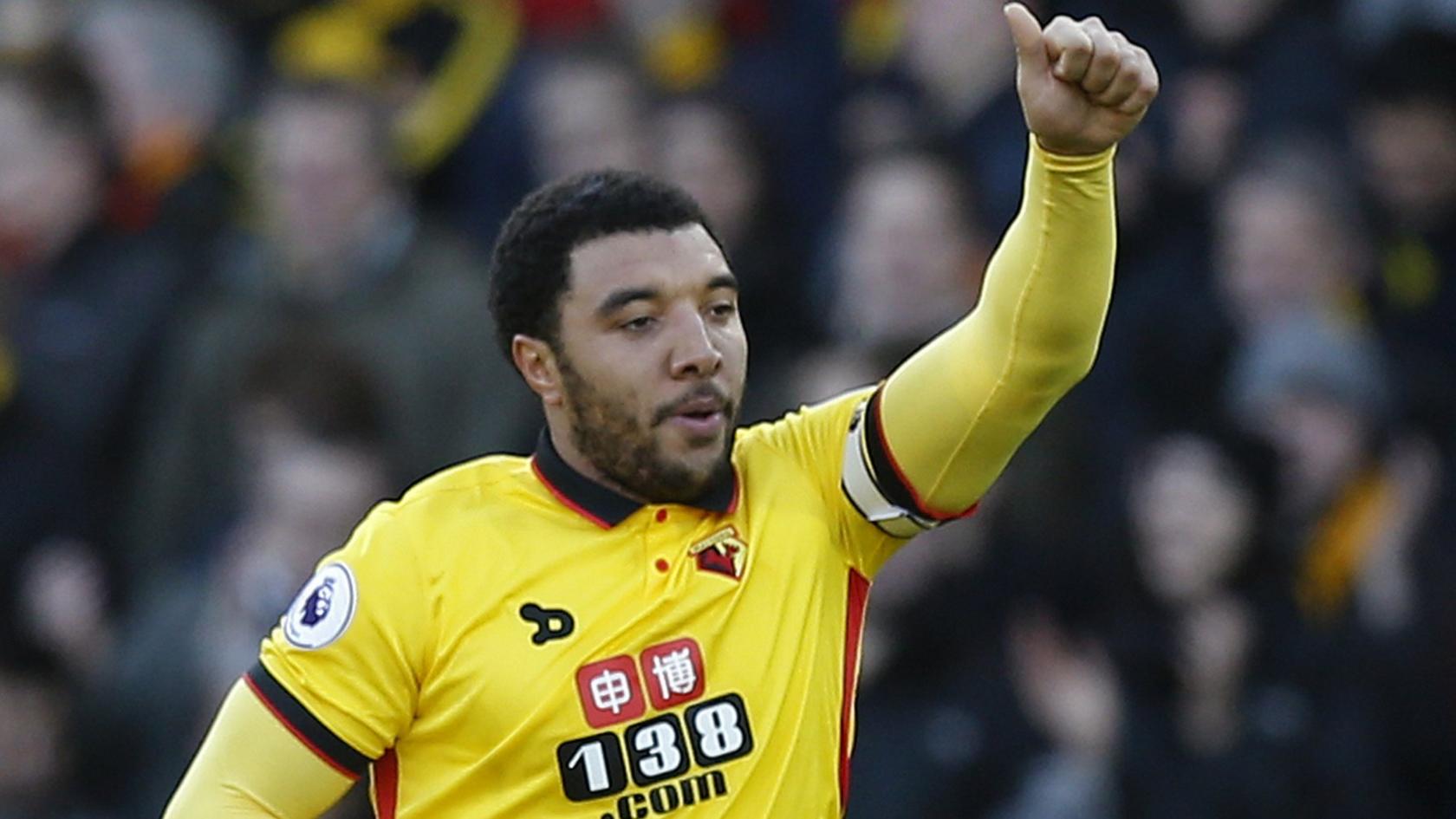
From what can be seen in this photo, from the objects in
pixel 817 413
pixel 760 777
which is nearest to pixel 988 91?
pixel 817 413

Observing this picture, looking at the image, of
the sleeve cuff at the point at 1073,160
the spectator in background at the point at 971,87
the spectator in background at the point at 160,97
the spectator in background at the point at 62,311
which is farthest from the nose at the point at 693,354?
the spectator in background at the point at 160,97

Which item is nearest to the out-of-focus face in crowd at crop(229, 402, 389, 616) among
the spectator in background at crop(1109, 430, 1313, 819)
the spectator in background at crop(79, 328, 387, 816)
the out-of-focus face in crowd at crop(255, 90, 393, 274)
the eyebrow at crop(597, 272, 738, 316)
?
the spectator in background at crop(79, 328, 387, 816)

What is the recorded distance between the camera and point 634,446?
160 inches

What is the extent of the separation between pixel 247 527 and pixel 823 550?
396 cm

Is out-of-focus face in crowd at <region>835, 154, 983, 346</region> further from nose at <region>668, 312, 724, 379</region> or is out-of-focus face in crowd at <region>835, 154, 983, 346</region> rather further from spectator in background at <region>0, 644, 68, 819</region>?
nose at <region>668, 312, 724, 379</region>

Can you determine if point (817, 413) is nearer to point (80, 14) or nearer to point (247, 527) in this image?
point (247, 527)

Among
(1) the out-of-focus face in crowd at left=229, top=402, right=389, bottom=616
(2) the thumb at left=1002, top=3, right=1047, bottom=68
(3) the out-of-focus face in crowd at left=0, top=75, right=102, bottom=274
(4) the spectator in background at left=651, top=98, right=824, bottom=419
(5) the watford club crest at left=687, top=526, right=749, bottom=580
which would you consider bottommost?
(5) the watford club crest at left=687, top=526, right=749, bottom=580

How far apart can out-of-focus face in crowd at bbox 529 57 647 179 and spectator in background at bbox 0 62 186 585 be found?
139 cm

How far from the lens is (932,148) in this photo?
7.30 metres

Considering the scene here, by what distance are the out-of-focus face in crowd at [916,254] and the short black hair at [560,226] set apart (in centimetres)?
299

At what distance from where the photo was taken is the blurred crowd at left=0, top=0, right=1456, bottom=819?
20.8ft

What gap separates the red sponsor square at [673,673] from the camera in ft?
12.9

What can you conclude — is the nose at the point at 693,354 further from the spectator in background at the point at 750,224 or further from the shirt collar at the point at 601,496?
the spectator in background at the point at 750,224

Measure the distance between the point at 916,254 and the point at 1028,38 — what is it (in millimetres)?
3530
